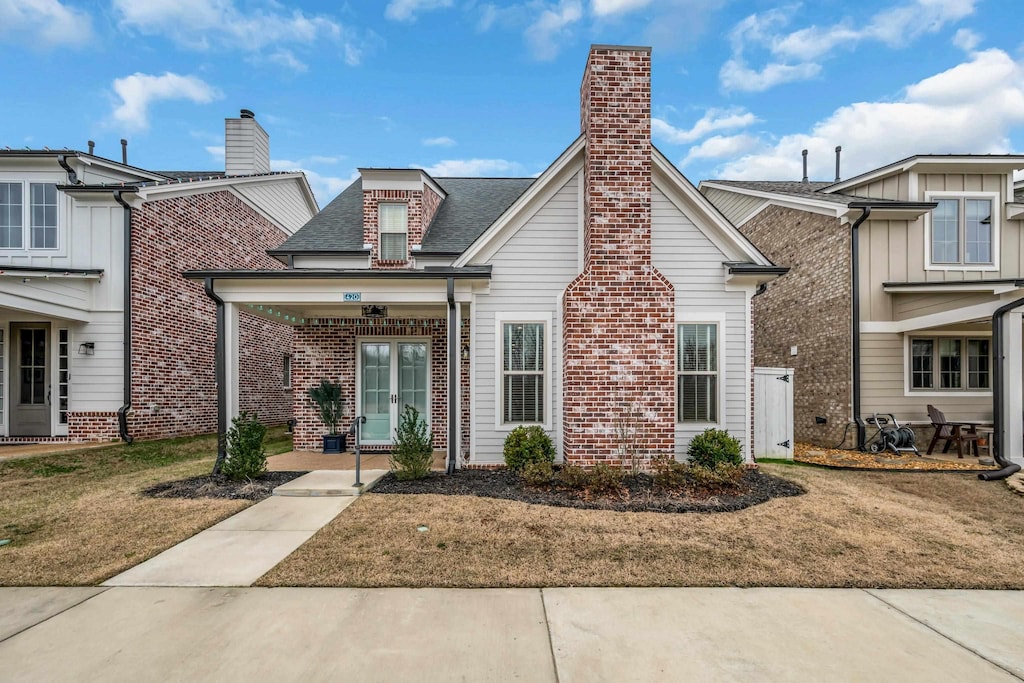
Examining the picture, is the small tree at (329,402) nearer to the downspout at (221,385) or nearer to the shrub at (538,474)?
the downspout at (221,385)

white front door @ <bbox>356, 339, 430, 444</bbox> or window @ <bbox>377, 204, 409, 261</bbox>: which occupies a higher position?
window @ <bbox>377, 204, 409, 261</bbox>

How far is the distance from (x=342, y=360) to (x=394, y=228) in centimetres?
300

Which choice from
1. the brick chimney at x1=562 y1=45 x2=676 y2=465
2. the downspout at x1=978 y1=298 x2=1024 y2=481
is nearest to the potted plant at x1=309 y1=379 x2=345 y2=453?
the brick chimney at x1=562 y1=45 x2=676 y2=465

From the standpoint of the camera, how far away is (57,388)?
32.4 feet

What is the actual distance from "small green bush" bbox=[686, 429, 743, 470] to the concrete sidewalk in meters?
3.30

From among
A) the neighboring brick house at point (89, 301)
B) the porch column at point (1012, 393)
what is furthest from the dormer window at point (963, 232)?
the neighboring brick house at point (89, 301)

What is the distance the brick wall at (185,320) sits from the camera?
9.96m

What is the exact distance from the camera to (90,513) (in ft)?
17.4

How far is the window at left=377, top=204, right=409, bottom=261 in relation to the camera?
32.6 ft

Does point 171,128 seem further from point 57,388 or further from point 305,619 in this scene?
point 305,619

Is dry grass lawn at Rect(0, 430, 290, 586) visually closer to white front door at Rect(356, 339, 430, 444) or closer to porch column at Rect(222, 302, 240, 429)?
porch column at Rect(222, 302, 240, 429)

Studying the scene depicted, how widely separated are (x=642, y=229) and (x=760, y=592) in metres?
5.01

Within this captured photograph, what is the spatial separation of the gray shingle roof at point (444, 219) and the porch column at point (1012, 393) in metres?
8.78

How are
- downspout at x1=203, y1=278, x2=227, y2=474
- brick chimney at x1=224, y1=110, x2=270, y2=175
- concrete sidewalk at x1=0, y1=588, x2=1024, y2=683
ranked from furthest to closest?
brick chimney at x1=224, y1=110, x2=270, y2=175, downspout at x1=203, y1=278, x2=227, y2=474, concrete sidewalk at x1=0, y1=588, x2=1024, y2=683
